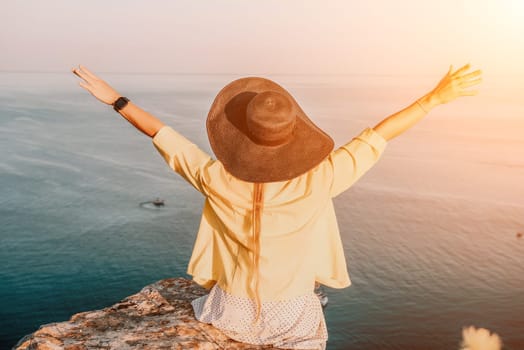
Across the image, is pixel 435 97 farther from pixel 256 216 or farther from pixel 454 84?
pixel 256 216

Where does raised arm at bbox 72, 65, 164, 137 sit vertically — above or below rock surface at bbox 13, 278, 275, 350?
above

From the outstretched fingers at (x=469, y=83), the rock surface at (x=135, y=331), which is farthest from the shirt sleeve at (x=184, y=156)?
the outstretched fingers at (x=469, y=83)

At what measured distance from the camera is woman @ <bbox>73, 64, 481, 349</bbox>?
286cm

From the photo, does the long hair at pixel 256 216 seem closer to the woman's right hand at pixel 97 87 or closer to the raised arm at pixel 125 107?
the raised arm at pixel 125 107

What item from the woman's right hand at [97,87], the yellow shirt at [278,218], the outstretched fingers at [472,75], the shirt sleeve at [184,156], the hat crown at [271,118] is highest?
the outstretched fingers at [472,75]

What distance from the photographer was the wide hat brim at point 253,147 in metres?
2.82

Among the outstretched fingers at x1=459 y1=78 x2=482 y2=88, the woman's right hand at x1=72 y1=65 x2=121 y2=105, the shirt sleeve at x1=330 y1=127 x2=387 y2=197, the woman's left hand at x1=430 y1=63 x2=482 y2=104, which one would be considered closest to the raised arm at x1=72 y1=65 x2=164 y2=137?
the woman's right hand at x1=72 y1=65 x2=121 y2=105

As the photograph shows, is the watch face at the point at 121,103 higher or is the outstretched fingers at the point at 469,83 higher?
the outstretched fingers at the point at 469,83

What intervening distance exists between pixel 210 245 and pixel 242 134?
0.82m

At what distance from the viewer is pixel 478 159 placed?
40719 millimetres

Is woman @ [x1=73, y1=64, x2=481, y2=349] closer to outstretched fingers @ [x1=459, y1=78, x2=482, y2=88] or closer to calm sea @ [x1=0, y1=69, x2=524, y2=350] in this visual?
outstretched fingers @ [x1=459, y1=78, x2=482, y2=88]

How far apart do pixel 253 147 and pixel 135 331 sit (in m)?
1.63

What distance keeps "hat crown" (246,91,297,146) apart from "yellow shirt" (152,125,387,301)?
0.90 ft

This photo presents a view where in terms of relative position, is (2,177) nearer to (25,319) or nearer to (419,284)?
(25,319)
